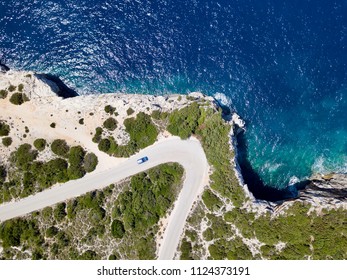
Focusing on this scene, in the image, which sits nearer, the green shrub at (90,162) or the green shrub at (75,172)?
the green shrub at (75,172)

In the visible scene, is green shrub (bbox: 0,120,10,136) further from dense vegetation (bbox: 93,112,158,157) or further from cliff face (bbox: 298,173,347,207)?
cliff face (bbox: 298,173,347,207)

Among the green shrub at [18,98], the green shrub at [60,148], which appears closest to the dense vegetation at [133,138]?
the green shrub at [60,148]

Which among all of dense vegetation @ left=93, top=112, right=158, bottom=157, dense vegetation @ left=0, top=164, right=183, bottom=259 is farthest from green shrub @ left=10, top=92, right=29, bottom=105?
dense vegetation @ left=0, top=164, right=183, bottom=259

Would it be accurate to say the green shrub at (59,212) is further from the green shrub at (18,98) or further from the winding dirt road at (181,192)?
the green shrub at (18,98)

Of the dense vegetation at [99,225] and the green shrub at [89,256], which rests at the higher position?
the dense vegetation at [99,225]

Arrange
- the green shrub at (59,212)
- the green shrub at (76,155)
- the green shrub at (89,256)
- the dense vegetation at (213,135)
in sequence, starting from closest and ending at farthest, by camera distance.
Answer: the green shrub at (89,256)
the green shrub at (59,212)
the dense vegetation at (213,135)
the green shrub at (76,155)
